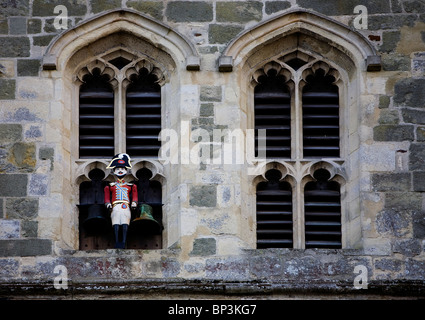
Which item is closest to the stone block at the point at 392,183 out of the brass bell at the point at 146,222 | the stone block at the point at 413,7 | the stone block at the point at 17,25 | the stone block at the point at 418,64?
the stone block at the point at 418,64

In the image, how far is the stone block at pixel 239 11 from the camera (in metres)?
23.5

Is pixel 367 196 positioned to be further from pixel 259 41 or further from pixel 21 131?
pixel 21 131

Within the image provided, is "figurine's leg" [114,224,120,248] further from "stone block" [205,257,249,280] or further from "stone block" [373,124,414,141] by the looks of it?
"stone block" [373,124,414,141]

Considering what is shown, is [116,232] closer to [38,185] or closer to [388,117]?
[38,185]

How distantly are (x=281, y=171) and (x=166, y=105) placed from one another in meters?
1.52

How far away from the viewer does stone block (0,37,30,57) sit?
76.6ft

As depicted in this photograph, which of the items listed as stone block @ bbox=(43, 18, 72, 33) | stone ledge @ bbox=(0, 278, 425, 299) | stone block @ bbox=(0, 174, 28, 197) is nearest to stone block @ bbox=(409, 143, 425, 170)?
stone ledge @ bbox=(0, 278, 425, 299)

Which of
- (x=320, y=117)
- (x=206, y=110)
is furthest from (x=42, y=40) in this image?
(x=320, y=117)

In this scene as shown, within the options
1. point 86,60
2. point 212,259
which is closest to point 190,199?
point 212,259

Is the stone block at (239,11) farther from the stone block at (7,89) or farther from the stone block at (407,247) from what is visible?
the stone block at (407,247)

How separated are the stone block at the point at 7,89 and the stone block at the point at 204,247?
272cm

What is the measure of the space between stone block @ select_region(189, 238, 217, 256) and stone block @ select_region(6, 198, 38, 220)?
70.0 inches
